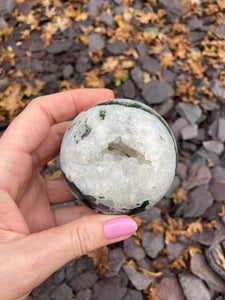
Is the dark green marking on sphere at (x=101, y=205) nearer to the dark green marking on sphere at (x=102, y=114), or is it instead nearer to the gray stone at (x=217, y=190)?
the dark green marking on sphere at (x=102, y=114)

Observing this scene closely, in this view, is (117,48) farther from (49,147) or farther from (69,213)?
(69,213)

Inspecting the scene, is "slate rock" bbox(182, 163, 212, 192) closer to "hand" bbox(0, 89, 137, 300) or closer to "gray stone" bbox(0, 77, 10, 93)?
"hand" bbox(0, 89, 137, 300)

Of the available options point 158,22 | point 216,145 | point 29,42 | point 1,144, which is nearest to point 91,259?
point 1,144

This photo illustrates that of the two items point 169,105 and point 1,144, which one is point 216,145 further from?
point 1,144

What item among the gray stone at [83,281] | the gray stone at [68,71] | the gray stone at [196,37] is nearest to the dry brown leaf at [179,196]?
the gray stone at [83,281]

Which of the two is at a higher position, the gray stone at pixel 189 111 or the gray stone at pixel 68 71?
the gray stone at pixel 68 71

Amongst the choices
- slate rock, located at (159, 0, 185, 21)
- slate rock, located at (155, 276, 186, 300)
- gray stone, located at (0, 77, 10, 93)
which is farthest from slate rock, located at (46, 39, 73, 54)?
slate rock, located at (155, 276, 186, 300)

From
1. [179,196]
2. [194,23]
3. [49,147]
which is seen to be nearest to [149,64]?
[194,23]
